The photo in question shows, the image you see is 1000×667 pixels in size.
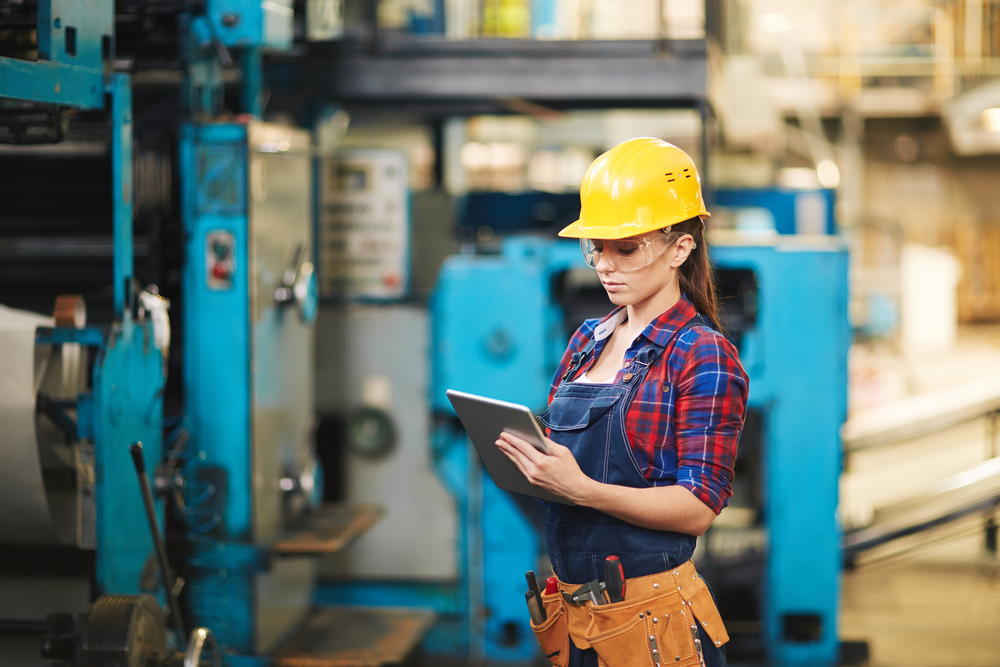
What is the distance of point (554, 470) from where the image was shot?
74.1 inches

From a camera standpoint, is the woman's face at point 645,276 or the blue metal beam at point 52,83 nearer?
the woman's face at point 645,276

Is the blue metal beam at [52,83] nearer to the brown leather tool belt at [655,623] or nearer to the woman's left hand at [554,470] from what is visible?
the woman's left hand at [554,470]

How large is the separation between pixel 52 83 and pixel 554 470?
202 cm

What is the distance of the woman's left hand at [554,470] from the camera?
188cm

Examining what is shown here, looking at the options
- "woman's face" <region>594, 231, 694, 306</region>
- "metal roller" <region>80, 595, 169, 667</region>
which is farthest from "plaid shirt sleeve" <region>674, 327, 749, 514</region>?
"metal roller" <region>80, 595, 169, 667</region>

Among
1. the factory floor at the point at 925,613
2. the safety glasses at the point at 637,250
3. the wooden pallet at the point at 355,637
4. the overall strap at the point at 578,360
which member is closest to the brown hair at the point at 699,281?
the safety glasses at the point at 637,250

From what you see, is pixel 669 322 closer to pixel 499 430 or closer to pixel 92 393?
pixel 499 430

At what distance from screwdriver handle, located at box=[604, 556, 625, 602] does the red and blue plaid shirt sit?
7.2 inches

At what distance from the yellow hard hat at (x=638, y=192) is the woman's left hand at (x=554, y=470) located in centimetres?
46

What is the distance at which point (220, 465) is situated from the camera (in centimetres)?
398

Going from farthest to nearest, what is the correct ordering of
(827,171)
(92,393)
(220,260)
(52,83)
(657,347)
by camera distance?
(827,171) < (220,260) < (92,393) < (52,83) < (657,347)

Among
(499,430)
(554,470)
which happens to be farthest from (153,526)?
(554,470)

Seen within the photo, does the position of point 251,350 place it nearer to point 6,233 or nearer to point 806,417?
point 6,233

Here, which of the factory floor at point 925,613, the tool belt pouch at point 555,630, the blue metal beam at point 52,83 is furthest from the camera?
the factory floor at point 925,613
